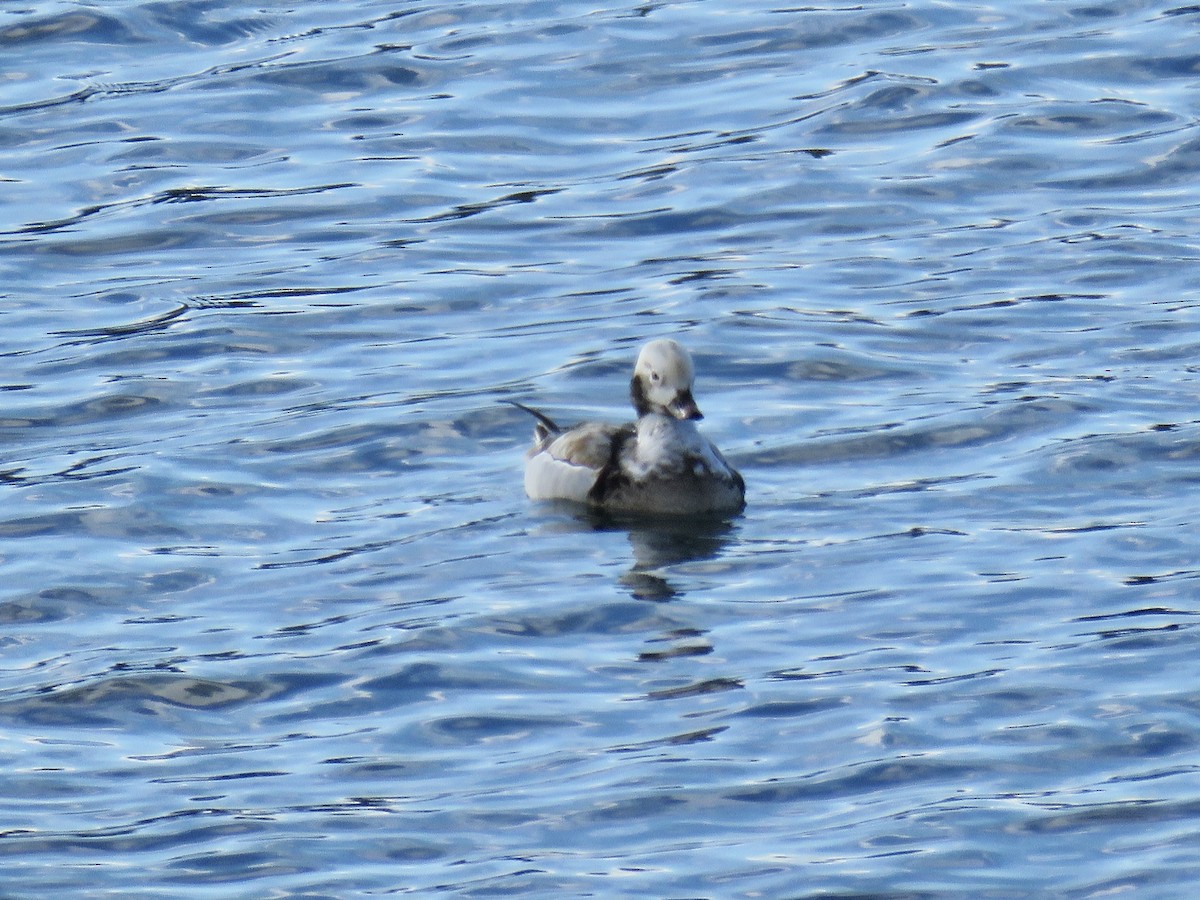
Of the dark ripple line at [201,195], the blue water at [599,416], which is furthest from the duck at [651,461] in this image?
the dark ripple line at [201,195]

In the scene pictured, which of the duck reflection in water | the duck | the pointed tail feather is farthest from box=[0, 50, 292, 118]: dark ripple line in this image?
the duck reflection in water

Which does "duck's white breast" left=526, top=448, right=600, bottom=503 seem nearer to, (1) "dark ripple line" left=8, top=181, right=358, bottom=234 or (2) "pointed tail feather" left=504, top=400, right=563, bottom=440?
(2) "pointed tail feather" left=504, top=400, right=563, bottom=440

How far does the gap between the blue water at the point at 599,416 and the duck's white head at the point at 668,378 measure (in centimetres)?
59

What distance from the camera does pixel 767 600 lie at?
11.5 meters

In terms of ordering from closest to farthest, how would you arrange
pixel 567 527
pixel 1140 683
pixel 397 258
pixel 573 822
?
pixel 573 822 → pixel 1140 683 → pixel 567 527 → pixel 397 258

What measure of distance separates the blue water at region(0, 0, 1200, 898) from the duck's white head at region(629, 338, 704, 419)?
59cm

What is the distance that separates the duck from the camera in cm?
1295

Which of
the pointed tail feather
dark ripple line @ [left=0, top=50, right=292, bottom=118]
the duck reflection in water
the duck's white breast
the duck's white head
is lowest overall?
the duck reflection in water

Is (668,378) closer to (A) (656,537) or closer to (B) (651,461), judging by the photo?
(B) (651,461)

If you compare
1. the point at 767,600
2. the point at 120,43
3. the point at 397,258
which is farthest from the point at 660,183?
the point at 767,600

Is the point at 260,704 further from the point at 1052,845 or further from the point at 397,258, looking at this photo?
the point at 397,258

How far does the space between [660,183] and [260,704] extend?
31.6 feet

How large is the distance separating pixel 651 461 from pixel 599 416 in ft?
6.46

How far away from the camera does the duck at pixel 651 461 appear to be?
13.0m
